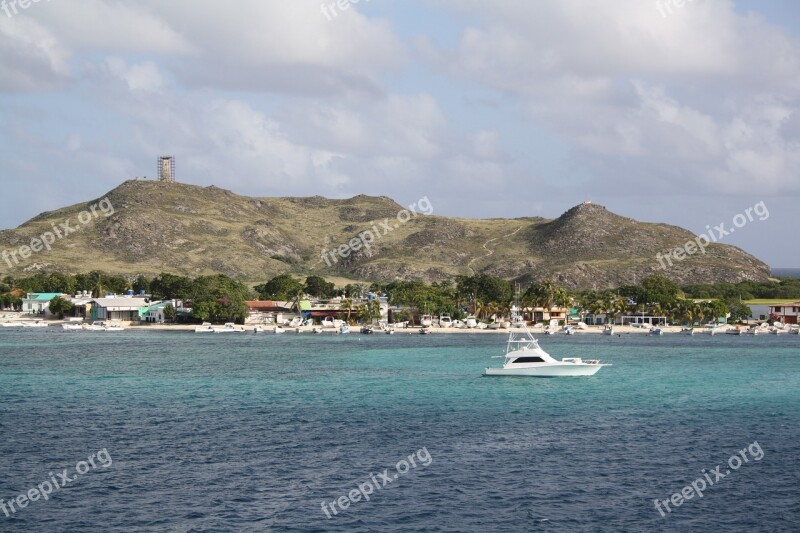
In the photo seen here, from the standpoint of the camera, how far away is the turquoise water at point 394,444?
43812mm

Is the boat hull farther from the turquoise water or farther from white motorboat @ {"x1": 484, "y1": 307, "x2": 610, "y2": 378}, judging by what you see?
the turquoise water

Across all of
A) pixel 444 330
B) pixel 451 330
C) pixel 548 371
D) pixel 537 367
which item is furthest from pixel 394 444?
pixel 451 330

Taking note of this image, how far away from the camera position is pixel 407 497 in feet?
154

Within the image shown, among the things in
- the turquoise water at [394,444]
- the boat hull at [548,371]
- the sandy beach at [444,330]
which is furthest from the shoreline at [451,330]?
the boat hull at [548,371]

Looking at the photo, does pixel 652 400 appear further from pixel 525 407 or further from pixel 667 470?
pixel 667 470

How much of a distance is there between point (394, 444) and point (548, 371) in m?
40.5

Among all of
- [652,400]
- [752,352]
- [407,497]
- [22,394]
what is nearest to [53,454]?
[407,497]

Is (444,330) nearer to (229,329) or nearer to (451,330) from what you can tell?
(451,330)

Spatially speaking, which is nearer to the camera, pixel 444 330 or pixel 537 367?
pixel 537 367

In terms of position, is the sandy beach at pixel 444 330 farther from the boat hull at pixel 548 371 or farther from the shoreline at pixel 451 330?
the boat hull at pixel 548 371

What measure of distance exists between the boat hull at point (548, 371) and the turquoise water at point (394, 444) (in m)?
1.50

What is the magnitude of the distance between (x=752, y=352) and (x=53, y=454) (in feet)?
357

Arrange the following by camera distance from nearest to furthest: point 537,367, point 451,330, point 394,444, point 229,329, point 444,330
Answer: point 394,444
point 537,367
point 229,329
point 444,330
point 451,330

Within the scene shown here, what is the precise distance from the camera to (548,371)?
9662 cm
